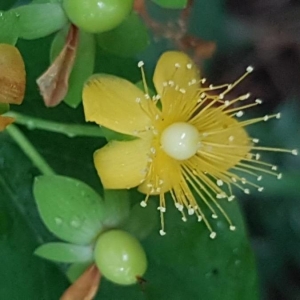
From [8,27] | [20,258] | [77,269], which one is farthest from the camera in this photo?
[20,258]

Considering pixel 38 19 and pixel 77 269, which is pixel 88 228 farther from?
pixel 38 19

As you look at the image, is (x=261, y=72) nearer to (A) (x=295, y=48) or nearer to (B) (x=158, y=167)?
(A) (x=295, y=48)

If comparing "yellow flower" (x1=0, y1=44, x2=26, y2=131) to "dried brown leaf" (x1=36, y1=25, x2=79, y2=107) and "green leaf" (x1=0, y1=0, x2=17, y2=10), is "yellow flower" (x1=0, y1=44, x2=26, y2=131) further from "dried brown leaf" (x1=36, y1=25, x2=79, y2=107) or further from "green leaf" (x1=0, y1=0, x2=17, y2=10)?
"green leaf" (x1=0, y1=0, x2=17, y2=10)

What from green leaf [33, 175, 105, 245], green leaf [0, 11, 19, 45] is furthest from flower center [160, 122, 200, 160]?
green leaf [0, 11, 19, 45]

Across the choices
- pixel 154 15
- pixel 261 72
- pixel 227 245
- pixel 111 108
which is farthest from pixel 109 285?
pixel 261 72

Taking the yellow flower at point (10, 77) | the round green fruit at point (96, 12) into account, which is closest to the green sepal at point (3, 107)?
the yellow flower at point (10, 77)

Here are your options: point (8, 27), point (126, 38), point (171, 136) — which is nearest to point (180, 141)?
point (171, 136)
